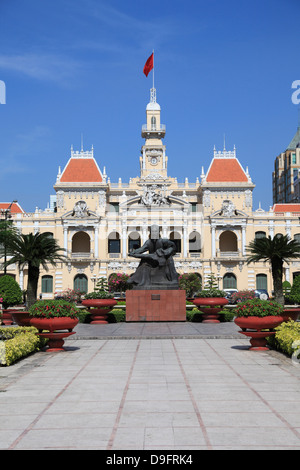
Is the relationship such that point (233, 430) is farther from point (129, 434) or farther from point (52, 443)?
point (52, 443)

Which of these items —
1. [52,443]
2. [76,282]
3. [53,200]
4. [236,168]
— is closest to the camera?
[52,443]

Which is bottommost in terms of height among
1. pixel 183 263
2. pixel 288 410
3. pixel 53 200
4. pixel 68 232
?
pixel 288 410

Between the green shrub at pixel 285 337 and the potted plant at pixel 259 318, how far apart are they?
9.3 inches

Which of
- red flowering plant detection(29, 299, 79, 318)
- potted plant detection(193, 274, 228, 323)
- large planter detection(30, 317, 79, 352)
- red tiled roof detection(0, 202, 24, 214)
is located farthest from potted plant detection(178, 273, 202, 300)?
red tiled roof detection(0, 202, 24, 214)

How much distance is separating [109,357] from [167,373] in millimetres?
3028

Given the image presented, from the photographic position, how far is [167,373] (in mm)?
11648

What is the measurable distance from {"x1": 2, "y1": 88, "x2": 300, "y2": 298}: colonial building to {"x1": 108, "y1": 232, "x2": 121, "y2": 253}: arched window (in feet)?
0.43

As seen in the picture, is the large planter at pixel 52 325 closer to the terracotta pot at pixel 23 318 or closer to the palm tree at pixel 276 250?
the terracotta pot at pixel 23 318

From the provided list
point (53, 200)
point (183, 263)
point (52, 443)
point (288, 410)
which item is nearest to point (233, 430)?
point (288, 410)

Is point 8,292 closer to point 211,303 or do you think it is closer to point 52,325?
point 211,303

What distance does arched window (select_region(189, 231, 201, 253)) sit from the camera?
67325mm

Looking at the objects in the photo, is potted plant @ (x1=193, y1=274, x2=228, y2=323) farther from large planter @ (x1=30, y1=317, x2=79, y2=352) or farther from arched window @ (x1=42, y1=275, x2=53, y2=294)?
arched window @ (x1=42, y1=275, x2=53, y2=294)

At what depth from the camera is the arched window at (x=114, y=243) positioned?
2665 inches

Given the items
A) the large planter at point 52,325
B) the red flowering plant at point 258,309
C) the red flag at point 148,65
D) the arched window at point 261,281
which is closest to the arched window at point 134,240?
the arched window at point 261,281
